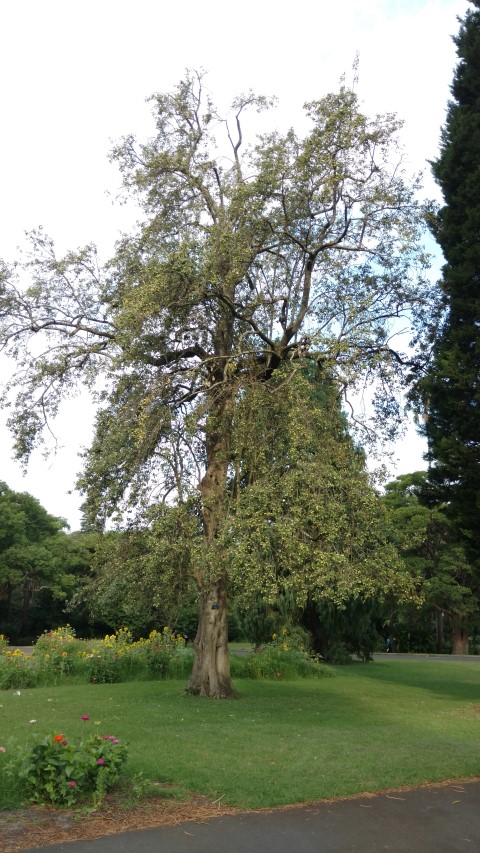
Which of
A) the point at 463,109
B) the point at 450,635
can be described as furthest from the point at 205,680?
the point at 450,635

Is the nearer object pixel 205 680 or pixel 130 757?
pixel 130 757

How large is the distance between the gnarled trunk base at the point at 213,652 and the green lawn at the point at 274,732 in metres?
0.58

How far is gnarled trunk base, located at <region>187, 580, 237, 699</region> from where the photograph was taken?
1400 centimetres

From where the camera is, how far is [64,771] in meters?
6.14

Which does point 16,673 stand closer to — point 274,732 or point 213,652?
point 213,652

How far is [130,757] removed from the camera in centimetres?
791

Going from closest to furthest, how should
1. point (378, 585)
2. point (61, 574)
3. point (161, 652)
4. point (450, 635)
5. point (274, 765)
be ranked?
point (274, 765) → point (378, 585) → point (161, 652) → point (61, 574) → point (450, 635)

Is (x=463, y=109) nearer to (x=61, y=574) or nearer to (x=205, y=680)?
(x=205, y=680)

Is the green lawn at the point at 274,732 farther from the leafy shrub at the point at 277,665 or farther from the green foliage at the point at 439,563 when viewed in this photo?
the green foliage at the point at 439,563

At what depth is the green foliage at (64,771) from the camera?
614cm

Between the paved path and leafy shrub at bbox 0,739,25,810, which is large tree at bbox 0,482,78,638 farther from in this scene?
the paved path

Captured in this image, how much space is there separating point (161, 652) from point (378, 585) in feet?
30.3

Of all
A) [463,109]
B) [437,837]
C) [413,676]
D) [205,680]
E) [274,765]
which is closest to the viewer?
[437,837]

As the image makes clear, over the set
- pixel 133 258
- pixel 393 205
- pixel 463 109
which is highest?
pixel 463 109
